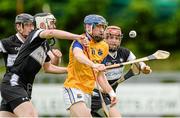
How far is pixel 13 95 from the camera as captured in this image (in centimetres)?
998

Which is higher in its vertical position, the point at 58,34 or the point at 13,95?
the point at 58,34

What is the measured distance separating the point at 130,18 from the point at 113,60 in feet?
46.6

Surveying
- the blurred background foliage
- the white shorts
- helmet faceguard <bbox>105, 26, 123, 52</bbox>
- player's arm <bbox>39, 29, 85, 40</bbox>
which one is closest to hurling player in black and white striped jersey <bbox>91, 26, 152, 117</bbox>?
helmet faceguard <bbox>105, 26, 123, 52</bbox>

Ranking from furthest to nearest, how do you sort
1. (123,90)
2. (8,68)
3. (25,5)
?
(25,5) → (123,90) → (8,68)

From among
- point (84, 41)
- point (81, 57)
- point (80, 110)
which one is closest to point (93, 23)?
point (81, 57)

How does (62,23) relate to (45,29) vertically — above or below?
below

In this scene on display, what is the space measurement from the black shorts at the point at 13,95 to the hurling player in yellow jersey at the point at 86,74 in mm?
606

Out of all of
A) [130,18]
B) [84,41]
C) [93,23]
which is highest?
[93,23]

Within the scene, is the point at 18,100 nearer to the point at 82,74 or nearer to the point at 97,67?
the point at 82,74

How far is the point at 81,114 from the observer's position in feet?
32.6

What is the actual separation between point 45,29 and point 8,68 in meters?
0.88

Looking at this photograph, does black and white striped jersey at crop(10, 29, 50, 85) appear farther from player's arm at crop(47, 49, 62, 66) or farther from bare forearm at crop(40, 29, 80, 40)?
player's arm at crop(47, 49, 62, 66)

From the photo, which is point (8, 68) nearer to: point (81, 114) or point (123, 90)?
point (81, 114)

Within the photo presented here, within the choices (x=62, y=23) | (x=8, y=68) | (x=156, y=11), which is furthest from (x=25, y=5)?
(x=8, y=68)
